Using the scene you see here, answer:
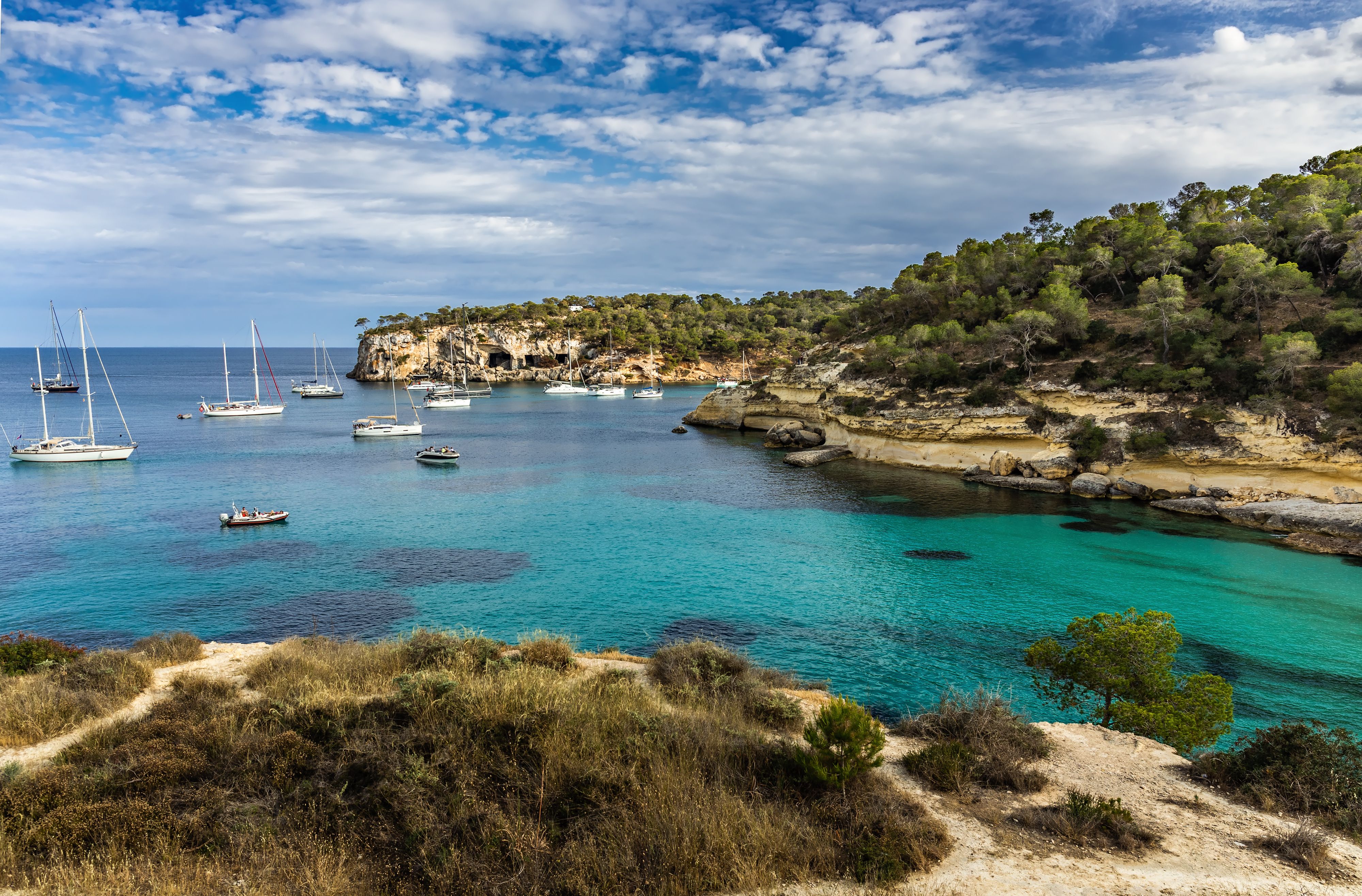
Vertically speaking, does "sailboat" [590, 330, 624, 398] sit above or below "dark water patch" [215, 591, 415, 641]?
above

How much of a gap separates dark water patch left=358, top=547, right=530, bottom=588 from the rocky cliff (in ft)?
330

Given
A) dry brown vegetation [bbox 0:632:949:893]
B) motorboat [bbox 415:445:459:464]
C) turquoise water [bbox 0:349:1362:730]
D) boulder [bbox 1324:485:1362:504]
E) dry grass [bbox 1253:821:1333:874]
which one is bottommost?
turquoise water [bbox 0:349:1362:730]

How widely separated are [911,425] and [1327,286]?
26086mm

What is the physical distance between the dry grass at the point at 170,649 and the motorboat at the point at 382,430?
166 ft

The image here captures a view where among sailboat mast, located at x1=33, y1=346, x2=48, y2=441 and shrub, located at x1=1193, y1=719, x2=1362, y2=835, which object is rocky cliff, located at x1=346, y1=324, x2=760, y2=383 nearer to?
sailboat mast, located at x1=33, y1=346, x2=48, y2=441

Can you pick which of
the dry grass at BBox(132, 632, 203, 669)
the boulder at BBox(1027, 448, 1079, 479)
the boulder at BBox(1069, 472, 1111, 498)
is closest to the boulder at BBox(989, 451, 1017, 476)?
the boulder at BBox(1027, 448, 1079, 479)

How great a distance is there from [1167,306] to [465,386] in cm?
9054

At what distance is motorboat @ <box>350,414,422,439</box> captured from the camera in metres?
64.3

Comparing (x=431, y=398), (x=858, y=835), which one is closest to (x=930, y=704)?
→ (x=858, y=835)

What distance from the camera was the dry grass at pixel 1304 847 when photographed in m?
7.48

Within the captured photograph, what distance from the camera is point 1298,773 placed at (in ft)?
30.6

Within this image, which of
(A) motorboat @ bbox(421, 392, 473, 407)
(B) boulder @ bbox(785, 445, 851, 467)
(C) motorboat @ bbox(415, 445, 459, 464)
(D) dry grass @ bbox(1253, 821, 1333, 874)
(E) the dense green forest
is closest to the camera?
(D) dry grass @ bbox(1253, 821, 1333, 874)

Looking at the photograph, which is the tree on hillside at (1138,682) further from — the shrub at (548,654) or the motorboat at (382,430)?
the motorboat at (382,430)

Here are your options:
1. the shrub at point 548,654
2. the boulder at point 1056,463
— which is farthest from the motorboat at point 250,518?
the boulder at point 1056,463
